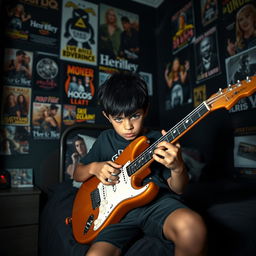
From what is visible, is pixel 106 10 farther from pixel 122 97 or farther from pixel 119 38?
pixel 122 97

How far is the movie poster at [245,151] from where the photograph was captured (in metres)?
1.35

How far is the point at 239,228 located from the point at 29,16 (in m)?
2.10

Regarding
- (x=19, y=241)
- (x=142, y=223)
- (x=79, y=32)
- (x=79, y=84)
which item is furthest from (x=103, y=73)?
(x=142, y=223)

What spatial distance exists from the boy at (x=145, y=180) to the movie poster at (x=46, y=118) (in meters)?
0.88

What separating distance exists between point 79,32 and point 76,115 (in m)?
0.81

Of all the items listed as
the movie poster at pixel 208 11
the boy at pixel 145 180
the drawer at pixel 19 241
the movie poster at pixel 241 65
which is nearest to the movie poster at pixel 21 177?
the drawer at pixel 19 241

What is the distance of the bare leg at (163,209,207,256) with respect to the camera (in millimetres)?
523

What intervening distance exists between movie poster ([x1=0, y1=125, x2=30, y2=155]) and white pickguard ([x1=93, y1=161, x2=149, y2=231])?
1129mm

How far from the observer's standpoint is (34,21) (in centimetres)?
183

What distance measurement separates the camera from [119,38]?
2.22m

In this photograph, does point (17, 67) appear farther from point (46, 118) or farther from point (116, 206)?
point (116, 206)

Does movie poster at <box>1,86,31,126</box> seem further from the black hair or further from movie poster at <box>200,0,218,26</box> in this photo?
movie poster at <box>200,0,218,26</box>

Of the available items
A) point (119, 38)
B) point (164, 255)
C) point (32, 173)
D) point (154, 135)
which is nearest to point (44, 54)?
point (119, 38)

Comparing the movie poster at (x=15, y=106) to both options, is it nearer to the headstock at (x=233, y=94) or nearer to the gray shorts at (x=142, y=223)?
the gray shorts at (x=142, y=223)
